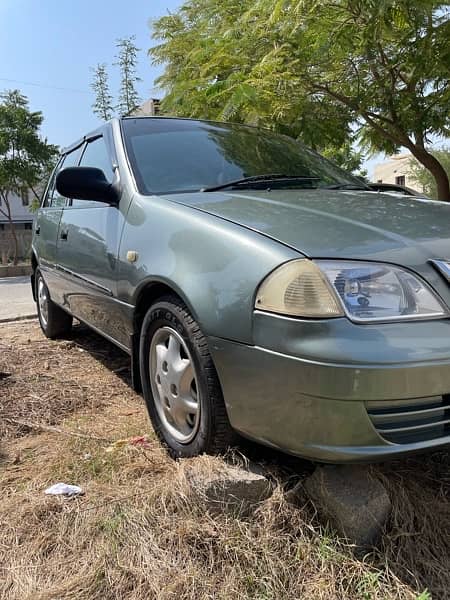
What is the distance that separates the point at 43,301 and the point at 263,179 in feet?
9.53

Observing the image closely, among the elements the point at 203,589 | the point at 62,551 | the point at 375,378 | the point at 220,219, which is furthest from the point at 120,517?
the point at 220,219

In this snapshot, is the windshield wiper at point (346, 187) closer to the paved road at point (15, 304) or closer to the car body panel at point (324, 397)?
the car body panel at point (324, 397)

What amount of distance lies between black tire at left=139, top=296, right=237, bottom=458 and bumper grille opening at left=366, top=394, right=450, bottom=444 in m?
0.57

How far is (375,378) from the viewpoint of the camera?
1584 millimetres

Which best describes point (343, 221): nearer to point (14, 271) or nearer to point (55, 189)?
point (55, 189)

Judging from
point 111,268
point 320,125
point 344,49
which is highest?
point 344,49

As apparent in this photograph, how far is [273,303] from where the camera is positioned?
5.68ft

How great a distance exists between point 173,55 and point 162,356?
6.83 metres

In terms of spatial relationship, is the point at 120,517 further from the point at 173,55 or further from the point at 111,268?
the point at 173,55

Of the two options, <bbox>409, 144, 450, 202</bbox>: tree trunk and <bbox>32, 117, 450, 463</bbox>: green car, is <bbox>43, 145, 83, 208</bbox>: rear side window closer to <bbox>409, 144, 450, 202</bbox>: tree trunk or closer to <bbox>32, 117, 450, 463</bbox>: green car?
<bbox>32, 117, 450, 463</bbox>: green car

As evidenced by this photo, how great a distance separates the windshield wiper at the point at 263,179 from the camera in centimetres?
268

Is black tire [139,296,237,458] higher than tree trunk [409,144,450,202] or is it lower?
lower

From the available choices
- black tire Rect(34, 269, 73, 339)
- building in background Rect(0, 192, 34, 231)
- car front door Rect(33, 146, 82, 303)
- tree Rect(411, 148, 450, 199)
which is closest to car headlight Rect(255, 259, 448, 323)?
car front door Rect(33, 146, 82, 303)

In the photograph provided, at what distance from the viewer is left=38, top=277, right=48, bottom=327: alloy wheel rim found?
4839mm
